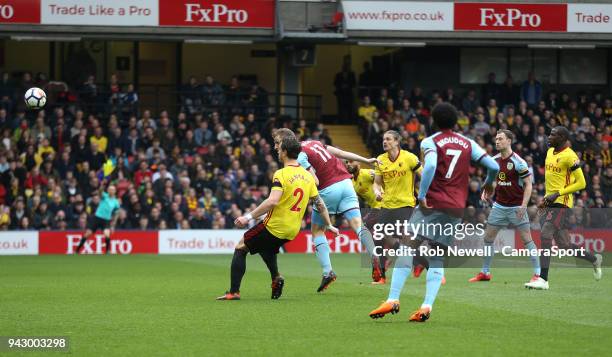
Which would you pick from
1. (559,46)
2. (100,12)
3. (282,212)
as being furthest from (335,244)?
(282,212)

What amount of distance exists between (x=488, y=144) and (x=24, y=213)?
1314 centimetres

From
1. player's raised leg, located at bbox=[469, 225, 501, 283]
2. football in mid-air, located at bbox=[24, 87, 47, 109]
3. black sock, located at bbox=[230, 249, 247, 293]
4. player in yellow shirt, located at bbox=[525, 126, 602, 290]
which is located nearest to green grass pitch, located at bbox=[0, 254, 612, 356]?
player's raised leg, located at bbox=[469, 225, 501, 283]

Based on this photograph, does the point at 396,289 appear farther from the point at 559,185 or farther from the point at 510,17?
the point at 510,17

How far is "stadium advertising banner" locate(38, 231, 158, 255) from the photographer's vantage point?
2881 cm

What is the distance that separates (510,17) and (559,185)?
18.4 m

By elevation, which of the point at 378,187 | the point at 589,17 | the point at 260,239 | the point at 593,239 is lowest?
the point at 593,239

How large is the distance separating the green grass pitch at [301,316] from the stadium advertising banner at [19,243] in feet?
29.4

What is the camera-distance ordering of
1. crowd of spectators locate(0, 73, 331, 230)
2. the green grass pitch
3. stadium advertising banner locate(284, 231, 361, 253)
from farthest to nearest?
stadium advertising banner locate(284, 231, 361, 253) < crowd of spectators locate(0, 73, 331, 230) < the green grass pitch

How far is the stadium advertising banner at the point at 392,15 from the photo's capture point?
33.9m

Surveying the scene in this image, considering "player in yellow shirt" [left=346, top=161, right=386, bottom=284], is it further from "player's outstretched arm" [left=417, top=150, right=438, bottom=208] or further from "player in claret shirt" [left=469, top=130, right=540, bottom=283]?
"player's outstretched arm" [left=417, top=150, right=438, bottom=208]

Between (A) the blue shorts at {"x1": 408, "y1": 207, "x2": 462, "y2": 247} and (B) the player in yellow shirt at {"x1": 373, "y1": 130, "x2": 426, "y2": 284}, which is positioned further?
(B) the player in yellow shirt at {"x1": 373, "y1": 130, "x2": 426, "y2": 284}

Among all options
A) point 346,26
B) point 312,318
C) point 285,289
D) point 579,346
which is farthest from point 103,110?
point 579,346

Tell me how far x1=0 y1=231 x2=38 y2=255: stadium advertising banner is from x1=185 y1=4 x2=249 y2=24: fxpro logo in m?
8.39

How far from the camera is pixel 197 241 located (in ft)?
97.0
